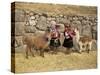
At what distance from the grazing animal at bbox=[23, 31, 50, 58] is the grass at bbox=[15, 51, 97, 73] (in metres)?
0.07

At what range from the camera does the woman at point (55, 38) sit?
84.5 inches

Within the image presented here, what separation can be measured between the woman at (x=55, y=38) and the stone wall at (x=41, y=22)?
5 cm

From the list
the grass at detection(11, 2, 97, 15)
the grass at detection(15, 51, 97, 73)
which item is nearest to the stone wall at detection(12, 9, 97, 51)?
the grass at detection(11, 2, 97, 15)

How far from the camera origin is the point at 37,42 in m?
2.09

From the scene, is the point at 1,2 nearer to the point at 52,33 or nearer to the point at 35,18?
the point at 35,18

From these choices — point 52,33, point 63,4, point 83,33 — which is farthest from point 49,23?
point 83,33

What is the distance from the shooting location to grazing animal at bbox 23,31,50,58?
6.75ft

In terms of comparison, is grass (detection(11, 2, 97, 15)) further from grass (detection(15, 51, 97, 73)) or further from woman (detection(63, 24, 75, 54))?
grass (detection(15, 51, 97, 73))

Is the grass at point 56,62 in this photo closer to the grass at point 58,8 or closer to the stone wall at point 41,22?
the stone wall at point 41,22

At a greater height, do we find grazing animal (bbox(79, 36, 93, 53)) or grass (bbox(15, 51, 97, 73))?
grazing animal (bbox(79, 36, 93, 53))

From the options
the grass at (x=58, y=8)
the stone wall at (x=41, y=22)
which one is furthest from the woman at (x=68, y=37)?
the grass at (x=58, y=8)

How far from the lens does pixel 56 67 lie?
7.11 feet

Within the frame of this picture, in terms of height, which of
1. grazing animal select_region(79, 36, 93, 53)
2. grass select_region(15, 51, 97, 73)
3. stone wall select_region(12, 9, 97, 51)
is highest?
stone wall select_region(12, 9, 97, 51)

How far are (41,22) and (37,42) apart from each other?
183 mm
